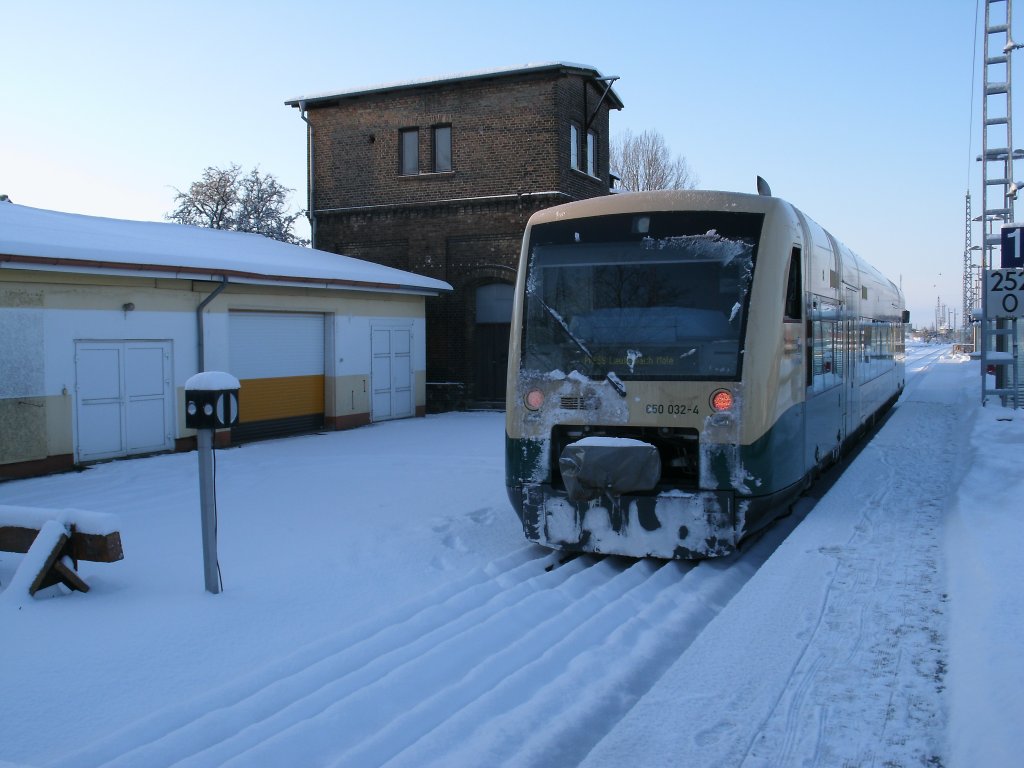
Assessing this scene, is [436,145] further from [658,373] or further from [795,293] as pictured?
[658,373]

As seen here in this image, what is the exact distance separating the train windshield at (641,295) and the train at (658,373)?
11 millimetres

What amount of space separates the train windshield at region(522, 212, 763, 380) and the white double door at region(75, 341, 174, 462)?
7835mm

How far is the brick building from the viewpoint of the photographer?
21.8 meters

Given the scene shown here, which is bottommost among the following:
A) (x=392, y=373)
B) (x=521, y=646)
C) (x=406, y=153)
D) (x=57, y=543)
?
(x=521, y=646)

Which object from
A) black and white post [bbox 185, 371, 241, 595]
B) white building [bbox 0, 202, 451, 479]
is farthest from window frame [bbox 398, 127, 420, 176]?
black and white post [bbox 185, 371, 241, 595]

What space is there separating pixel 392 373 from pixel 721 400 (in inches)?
528

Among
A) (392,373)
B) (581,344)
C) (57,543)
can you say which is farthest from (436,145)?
(57,543)

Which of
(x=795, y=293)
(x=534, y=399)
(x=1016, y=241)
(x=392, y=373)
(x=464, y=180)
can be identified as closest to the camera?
(x=534, y=399)

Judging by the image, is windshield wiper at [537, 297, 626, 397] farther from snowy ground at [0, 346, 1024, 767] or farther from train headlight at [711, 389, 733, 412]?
snowy ground at [0, 346, 1024, 767]

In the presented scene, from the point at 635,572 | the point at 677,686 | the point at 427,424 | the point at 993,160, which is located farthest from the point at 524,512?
the point at 993,160

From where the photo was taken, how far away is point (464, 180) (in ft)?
73.9

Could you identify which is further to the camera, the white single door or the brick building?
the brick building

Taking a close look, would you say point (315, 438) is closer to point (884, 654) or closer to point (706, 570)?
point (706, 570)

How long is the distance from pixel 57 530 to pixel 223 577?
1226 millimetres
